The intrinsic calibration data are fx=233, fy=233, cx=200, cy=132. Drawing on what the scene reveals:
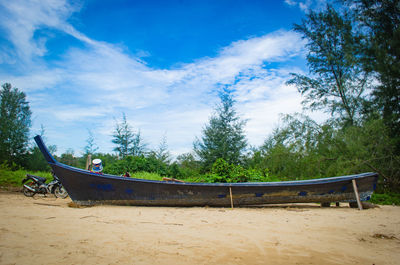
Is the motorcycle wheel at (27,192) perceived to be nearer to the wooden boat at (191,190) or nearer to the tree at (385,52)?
the wooden boat at (191,190)

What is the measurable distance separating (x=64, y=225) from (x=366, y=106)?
11.4 m

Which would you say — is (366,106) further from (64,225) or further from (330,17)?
(64,225)

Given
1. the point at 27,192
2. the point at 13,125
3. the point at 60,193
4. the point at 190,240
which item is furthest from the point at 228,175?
the point at 13,125

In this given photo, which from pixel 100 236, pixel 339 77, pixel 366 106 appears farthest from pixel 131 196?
pixel 339 77

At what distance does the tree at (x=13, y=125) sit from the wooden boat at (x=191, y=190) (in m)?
11.1

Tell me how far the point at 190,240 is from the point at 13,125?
18.0 m

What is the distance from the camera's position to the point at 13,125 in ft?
51.5

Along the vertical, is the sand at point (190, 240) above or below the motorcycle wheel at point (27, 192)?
below

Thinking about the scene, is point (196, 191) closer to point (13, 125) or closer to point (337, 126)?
point (337, 126)

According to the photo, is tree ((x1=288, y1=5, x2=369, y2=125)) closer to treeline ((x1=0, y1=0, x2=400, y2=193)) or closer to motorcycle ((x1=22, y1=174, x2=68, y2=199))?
treeline ((x1=0, y1=0, x2=400, y2=193))

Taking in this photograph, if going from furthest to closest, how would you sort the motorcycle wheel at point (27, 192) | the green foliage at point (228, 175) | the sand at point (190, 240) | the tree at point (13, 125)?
the tree at point (13, 125), the green foliage at point (228, 175), the motorcycle wheel at point (27, 192), the sand at point (190, 240)

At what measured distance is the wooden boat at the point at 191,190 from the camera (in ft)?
17.9

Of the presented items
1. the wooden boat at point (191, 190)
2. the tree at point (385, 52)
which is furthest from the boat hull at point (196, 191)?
the tree at point (385, 52)

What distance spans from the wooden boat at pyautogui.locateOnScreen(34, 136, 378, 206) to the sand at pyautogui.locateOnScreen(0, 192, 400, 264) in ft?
4.41
